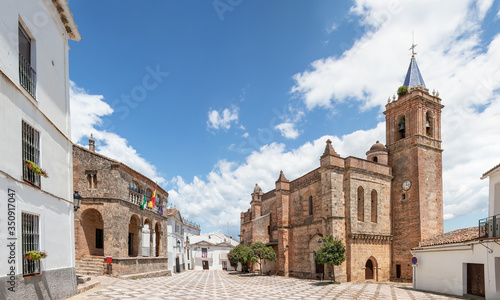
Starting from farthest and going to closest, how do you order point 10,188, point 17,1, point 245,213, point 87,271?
point 245,213
point 87,271
point 17,1
point 10,188

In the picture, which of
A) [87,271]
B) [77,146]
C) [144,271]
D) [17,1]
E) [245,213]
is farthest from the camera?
[245,213]

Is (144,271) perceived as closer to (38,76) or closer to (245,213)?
(38,76)

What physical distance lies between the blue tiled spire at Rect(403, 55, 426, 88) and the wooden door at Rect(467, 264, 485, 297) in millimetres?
19683

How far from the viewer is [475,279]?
16.8m

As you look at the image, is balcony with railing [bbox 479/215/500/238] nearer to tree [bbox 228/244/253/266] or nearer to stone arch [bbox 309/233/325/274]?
stone arch [bbox 309/233/325/274]

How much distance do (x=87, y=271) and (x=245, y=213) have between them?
33.9 m

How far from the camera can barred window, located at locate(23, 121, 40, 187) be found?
957 centimetres

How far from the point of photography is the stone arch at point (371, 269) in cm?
2808

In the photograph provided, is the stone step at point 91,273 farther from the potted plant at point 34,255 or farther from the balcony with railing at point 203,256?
the balcony with railing at point 203,256

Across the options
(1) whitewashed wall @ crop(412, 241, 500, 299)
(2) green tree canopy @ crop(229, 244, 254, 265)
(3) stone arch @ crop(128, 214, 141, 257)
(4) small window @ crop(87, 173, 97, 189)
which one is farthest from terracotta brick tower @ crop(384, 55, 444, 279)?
(4) small window @ crop(87, 173, 97, 189)

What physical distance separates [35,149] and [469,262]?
20360mm

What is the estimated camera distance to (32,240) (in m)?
9.74

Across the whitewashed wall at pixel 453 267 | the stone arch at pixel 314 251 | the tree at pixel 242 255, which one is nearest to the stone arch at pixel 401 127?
the stone arch at pixel 314 251

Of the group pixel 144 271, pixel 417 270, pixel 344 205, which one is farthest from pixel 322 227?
pixel 144 271
